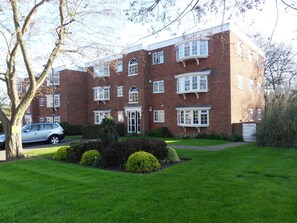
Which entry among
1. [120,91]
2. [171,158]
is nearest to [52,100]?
[120,91]

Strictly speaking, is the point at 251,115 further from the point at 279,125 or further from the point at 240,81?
the point at 279,125

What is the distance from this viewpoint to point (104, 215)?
464 cm

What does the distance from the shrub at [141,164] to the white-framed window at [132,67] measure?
19369mm

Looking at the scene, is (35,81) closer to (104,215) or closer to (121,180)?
(121,180)

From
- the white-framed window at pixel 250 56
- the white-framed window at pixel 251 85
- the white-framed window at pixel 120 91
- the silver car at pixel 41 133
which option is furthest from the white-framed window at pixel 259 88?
the silver car at pixel 41 133

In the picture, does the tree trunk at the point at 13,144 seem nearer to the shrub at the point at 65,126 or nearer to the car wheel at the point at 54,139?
the car wheel at the point at 54,139

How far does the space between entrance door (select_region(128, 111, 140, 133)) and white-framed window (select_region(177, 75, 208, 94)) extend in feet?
18.5

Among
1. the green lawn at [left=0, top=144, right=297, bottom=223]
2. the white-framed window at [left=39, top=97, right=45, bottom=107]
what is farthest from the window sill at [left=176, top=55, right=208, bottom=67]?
the white-framed window at [left=39, top=97, right=45, bottom=107]

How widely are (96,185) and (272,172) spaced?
4.79 metres

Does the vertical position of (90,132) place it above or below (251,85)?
below

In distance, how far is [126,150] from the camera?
9414mm

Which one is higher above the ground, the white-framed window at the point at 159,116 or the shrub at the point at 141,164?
the white-framed window at the point at 159,116

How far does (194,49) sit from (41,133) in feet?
45.3

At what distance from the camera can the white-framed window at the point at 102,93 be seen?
32.2 metres
